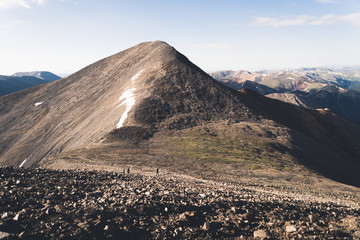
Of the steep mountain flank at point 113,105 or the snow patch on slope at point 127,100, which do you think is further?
the steep mountain flank at point 113,105

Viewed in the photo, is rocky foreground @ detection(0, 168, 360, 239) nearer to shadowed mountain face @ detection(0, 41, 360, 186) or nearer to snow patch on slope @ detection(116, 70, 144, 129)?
shadowed mountain face @ detection(0, 41, 360, 186)

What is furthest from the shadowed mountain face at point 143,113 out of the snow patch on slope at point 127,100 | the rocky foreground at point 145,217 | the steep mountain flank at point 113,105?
the rocky foreground at point 145,217

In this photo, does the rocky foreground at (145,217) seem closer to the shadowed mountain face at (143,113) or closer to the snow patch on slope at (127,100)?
the shadowed mountain face at (143,113)

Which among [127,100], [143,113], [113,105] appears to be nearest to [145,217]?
[143,113]

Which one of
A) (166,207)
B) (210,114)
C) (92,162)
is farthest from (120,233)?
(210,114)

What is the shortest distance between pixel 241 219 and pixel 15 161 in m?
88.1

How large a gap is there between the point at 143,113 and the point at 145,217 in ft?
206

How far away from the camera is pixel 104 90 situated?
4488 inches

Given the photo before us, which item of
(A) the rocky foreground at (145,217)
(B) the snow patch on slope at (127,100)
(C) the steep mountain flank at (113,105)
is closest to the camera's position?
(A) the rocky foreground at (145,217)

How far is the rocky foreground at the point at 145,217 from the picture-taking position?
10188 mm

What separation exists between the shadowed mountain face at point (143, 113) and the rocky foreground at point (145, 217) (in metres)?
42.9

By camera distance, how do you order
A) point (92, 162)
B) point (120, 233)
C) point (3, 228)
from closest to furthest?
1. point (3, 228)
2. point (120, 233)
3. point (92, 162)

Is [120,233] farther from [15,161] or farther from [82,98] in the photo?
[82,98]

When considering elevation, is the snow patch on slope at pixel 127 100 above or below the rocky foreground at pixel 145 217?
above
